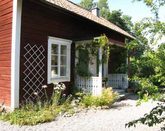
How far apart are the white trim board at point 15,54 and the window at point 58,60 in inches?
65.7

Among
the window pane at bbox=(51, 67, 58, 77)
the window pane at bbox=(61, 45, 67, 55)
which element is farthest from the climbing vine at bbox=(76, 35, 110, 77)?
the window pane at bbox=(51, 67, 58, 77)

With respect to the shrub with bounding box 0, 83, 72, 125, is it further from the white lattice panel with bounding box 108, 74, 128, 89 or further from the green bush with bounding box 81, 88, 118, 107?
the white lattice panel with bounding box 108, 74, 128, 89

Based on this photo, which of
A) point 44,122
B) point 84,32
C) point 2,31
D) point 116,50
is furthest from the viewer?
point 116,50

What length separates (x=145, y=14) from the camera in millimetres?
3125

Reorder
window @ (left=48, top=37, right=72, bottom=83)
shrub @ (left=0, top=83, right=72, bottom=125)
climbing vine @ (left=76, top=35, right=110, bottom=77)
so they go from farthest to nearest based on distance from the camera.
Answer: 1. climbing vine @ (left=76, top=35, right=110, bottom=77)
2. window @ (left=48, top=37, right=72, bottom=83)
3. shrub @ (left=0, top=83, right=72, bottom=125)

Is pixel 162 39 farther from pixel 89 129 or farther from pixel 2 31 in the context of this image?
pixel 2 31

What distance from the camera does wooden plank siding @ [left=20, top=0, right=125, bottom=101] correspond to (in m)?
8.71

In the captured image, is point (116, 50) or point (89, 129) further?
point (116, 50)

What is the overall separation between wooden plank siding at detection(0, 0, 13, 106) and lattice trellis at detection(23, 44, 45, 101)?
0.60 metres

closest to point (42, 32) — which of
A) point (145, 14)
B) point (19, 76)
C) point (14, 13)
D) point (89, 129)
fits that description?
point (14, 13)

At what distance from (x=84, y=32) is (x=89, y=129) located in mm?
6758

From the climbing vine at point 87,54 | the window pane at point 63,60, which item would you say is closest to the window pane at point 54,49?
the window pane at point 63,60

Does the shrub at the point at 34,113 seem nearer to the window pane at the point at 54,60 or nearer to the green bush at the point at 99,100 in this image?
the green bush at the point at 99,100

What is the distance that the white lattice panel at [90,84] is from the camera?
416 inches
